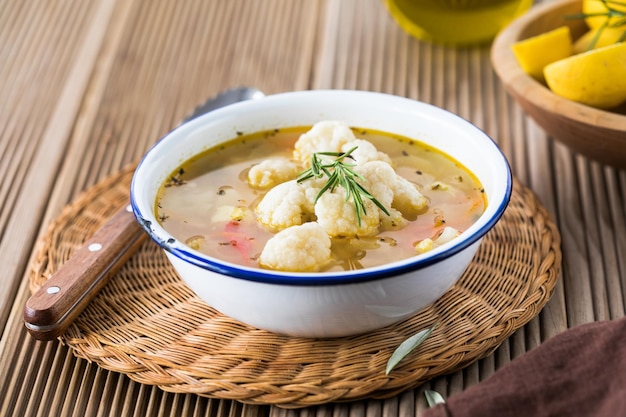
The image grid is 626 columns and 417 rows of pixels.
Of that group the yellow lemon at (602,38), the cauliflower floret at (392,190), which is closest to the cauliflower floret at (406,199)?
the cauliflower floret at (392,190)

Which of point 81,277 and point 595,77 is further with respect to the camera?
point 595,77

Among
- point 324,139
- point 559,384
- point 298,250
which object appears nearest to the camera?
point 559,384

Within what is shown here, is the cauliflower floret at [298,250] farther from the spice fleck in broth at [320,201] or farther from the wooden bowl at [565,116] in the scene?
the wooden bowl at [565,116]

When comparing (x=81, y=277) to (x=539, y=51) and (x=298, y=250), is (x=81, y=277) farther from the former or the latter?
(x=539, y=51)

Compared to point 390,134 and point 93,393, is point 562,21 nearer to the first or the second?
point 390,134

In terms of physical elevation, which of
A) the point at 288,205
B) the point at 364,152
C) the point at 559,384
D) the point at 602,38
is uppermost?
the point at 602,38

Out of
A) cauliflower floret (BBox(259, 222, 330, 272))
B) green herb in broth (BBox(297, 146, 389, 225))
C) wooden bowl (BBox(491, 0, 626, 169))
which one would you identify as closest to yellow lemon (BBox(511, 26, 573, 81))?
wooden bowl (BBox(491, 0, 626, 169))

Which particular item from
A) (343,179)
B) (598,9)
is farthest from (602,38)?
(343,179)
